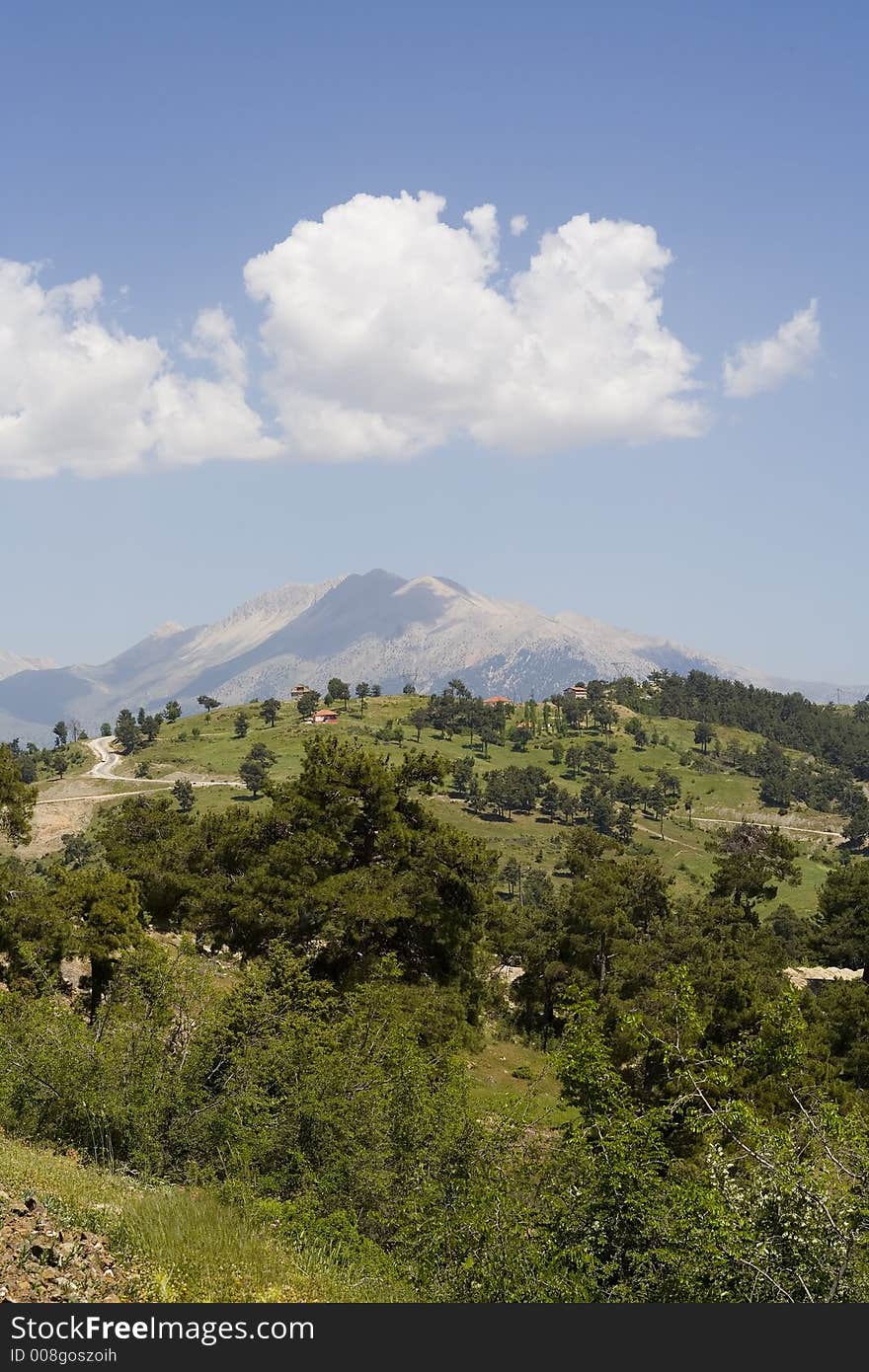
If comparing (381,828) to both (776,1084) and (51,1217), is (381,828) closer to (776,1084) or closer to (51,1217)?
(776,1084)

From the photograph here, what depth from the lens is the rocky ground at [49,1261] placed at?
1051 centimetres

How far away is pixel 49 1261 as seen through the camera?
11.1 metres

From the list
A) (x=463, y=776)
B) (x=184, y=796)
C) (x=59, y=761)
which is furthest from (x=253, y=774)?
(x=59, y=761)

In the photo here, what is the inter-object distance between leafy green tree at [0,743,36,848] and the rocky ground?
74.4ft

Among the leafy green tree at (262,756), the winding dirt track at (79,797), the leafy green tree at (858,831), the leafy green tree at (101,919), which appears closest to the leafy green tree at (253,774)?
the leafy green tree at (262,756)

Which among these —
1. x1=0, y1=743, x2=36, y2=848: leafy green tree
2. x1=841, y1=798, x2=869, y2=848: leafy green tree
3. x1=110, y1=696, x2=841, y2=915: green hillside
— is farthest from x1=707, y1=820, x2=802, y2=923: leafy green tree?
x1=841, y1=798, x2=869, y2=848: leafy green tree

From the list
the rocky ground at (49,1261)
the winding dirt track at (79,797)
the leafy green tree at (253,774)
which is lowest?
the winding dirt track at (79,797)

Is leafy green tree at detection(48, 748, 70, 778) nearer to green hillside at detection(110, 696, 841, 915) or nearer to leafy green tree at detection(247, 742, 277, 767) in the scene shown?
green hillside at detection(110, 696, 841, 915)

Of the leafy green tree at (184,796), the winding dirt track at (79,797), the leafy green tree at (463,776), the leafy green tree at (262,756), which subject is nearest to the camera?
the winding dirt track at (79,797)

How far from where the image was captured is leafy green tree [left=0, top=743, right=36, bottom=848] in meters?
32.7

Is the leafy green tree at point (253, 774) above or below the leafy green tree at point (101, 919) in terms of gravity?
below

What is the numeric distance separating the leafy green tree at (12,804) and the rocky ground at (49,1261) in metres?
22.7

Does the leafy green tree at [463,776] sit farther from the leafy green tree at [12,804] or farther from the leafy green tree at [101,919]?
the leafy green tree at [12,804]

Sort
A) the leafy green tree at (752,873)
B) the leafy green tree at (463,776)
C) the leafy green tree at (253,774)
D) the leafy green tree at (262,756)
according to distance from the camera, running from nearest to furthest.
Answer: the leafy green tree at (752,873) → the leafy green tree at (253,774) → the leafy green tree at (262,756) → the leafy green tree at (463,776)
